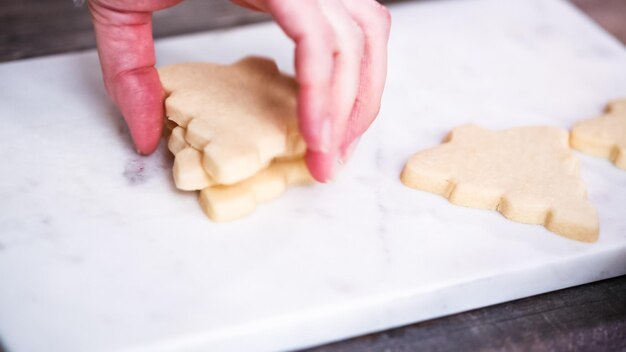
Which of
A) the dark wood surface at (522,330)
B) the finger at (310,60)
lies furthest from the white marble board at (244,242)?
the finger at (310,60)

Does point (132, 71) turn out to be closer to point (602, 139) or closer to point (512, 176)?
point (512, 176)

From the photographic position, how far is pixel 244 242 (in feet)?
2.77

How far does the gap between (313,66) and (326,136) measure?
8 centimetres

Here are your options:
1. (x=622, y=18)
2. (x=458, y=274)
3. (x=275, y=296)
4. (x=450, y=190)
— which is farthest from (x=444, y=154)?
(x=622, y=18)

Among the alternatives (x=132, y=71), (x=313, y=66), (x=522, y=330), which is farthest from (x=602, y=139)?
(x=132, y=71)

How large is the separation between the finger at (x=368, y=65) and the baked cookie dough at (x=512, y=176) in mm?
88

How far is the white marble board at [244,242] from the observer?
758 millimetres

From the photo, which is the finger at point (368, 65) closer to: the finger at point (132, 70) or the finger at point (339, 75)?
the finger at point (339, 75)

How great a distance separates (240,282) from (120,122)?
36cm

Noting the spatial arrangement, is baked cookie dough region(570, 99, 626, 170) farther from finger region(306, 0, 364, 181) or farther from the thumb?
the thumb

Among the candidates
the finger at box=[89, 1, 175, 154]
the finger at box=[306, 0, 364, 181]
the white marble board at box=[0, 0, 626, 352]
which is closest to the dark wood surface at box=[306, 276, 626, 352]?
the white marble board at box=[0, 0, 626, 352]

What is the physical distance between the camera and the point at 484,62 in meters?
1.23

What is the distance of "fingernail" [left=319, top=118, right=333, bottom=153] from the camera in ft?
2.69

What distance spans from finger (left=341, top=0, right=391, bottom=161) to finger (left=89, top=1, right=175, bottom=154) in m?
0.26
